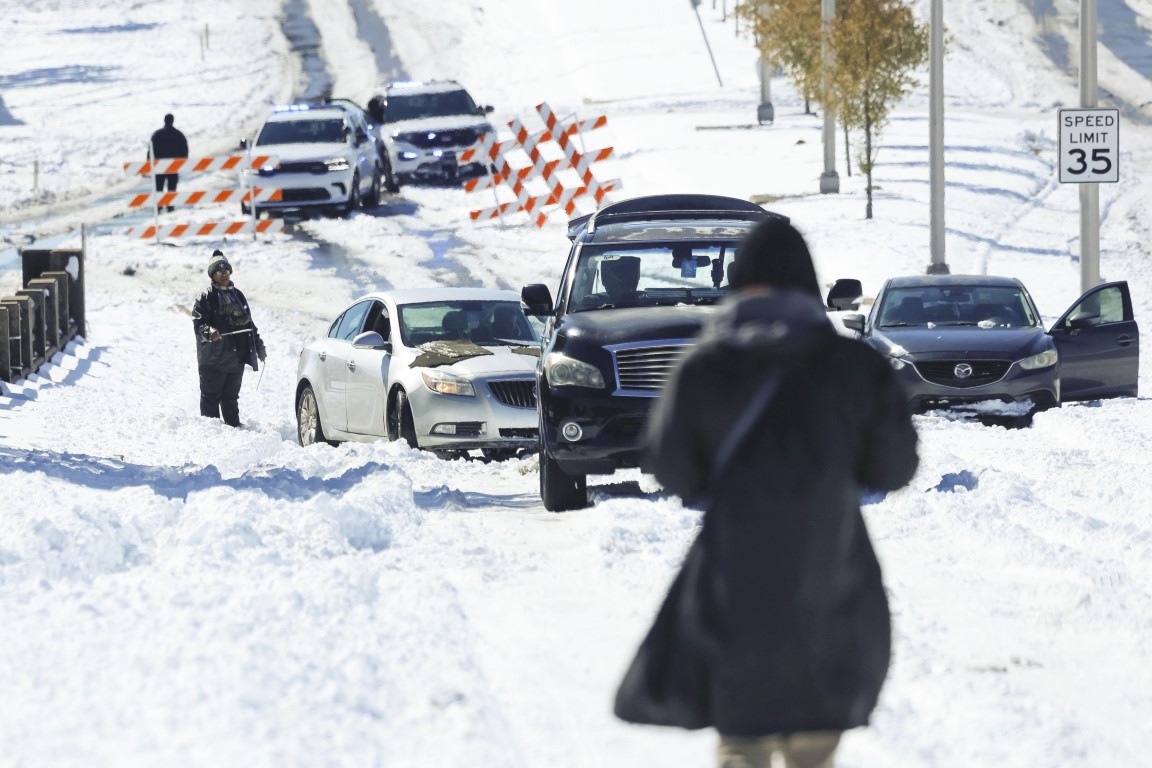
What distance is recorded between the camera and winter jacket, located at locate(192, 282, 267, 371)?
16578 mm

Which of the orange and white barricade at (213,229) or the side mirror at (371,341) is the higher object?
the orange and white barricade at (213,229)

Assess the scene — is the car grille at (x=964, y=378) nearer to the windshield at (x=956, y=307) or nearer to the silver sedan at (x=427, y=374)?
the windshield at (x=956, y=307)

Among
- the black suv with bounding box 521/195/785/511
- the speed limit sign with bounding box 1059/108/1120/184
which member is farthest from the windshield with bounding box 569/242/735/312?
the speed limit sign with bounding box 1059/108/1120/184

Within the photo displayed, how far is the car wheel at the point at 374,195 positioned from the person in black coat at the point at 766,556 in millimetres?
27927

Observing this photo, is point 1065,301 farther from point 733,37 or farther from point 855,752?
point 733,37

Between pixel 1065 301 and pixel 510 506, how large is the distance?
598 inches

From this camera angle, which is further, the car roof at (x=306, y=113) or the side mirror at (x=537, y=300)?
the car roof at (x=306, y=113)

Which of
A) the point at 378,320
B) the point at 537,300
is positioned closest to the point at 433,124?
the point at 378,320

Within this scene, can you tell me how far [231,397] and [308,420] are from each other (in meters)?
1.07

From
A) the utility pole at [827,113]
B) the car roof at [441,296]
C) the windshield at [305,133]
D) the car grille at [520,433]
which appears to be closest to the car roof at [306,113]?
the windshield at [305,133]

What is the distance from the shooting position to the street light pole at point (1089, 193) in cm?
→ 2291

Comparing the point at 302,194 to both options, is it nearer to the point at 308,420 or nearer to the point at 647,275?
the point at 308,420

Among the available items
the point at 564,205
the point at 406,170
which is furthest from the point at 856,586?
the point at 406,170

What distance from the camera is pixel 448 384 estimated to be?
13789 mm
